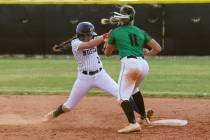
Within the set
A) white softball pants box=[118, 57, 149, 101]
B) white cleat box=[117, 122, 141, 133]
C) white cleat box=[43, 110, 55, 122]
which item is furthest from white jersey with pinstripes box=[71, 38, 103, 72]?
white cleat box=[117, 122, 141, 133]

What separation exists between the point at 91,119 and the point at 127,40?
2116 mm

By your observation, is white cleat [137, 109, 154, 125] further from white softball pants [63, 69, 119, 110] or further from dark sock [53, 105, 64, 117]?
dark sock [53, 105, 64, 117]

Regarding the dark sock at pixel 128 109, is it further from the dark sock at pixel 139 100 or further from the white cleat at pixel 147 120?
the white cleat at pixel 147 120

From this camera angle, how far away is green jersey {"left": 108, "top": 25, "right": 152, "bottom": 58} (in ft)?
26.3

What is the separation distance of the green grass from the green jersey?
4859 mm

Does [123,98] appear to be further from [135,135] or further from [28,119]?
[28,119]

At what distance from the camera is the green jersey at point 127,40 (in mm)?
8008

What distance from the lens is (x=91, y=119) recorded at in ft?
31.6

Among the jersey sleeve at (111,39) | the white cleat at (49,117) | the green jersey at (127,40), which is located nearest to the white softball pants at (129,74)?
the green jersey at (127,40)

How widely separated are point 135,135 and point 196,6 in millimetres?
15505

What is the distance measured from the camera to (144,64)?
8148 mm

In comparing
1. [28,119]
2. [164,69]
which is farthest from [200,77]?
[28,119]

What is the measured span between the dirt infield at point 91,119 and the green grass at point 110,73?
1.28 m

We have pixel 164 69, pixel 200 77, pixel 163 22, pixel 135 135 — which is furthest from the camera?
pixel 163 22
